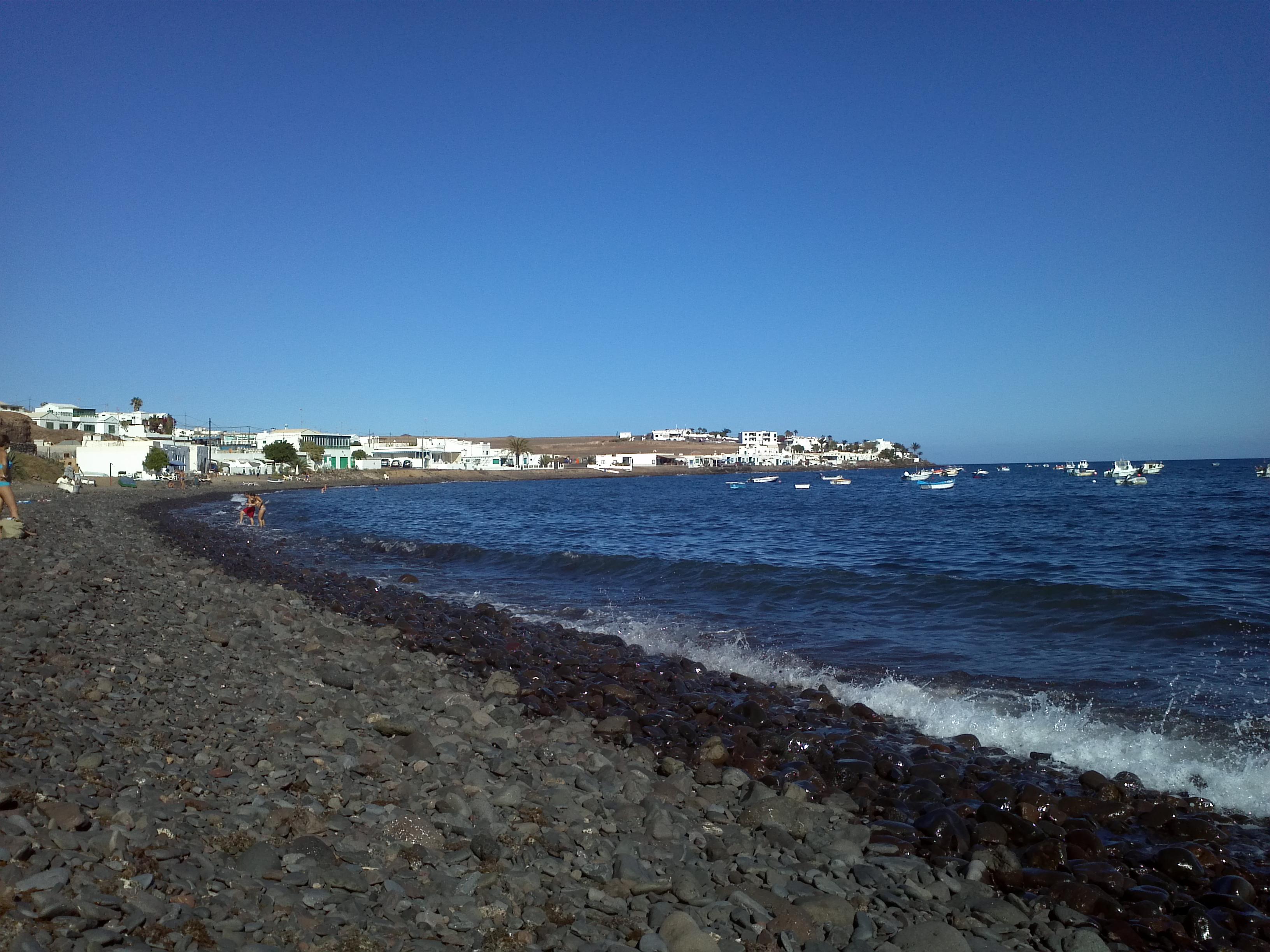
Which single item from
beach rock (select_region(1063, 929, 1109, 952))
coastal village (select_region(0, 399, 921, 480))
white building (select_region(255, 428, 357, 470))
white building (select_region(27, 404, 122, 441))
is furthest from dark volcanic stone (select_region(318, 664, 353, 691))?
white building (select_region(255, 428, 357, 470))

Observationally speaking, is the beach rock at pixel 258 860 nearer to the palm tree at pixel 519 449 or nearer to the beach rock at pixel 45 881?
the beach rock at pixel 45 881

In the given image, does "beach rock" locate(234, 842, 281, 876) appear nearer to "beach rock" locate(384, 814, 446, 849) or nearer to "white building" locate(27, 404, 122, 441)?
"beach rock" locate(384, 814, 446, 849)

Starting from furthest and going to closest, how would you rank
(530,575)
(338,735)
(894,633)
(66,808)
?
(530,575) → (894,633) → (338,735) → (66,808)

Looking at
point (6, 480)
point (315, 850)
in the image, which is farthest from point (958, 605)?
point (6, 480)

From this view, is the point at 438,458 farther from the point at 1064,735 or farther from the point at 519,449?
the point at 1064,735

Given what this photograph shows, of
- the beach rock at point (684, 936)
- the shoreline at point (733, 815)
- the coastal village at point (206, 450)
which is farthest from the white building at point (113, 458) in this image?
the beach rock at point (684, 936)

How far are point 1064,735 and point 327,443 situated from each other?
143238mm

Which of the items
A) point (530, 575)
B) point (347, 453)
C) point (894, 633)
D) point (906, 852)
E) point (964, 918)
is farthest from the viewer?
point (347, 453)

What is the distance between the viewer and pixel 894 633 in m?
15.0

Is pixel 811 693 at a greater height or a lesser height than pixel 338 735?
lesser

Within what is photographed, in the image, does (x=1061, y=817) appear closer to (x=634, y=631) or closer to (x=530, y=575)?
(x=634, y=631)

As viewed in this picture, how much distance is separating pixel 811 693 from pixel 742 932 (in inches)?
248

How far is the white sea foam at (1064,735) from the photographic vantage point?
782 cm

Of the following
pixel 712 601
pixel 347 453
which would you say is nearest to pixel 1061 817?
pixel 712 601
